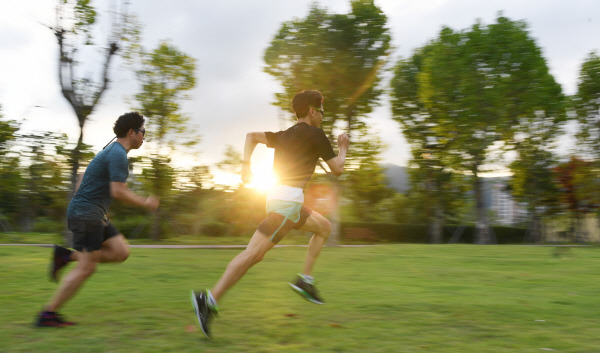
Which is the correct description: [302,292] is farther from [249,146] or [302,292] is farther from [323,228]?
[249,146]

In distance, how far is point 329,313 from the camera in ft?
17.8

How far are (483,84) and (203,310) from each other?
78.0ft

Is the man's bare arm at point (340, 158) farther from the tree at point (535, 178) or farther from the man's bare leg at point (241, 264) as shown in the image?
the tree at point (535, 178)

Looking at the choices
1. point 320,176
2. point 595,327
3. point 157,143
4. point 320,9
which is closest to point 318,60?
point 320,9

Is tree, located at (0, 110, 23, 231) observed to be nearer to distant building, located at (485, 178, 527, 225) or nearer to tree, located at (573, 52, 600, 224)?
distant building, located at (485, 178, 527, 225)

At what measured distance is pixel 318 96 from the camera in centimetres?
509

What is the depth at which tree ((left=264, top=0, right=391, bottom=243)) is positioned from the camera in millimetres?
20453

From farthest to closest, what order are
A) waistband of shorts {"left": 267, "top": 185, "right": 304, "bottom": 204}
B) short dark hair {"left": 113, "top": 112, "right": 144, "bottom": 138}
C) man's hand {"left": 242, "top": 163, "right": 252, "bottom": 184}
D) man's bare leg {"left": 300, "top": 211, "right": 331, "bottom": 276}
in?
man's bare leg {"left": 300, "top": 211, "right": 331, "bottom": 276}
short dark hair {"left": 113, "top": 112, "right": 144, "bottom": 138}
man's hand {"left": 242, "top": 163, "right": 252, "bottom": 184}
waistband of shorts {"left": 267, "top": 185, "right": 304, "bottom": 204}

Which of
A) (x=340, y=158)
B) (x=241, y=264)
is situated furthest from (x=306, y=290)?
(x=340, y=158)

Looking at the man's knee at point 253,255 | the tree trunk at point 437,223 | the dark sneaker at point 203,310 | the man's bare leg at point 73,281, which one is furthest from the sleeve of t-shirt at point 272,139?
the tree trunk at point 437,223

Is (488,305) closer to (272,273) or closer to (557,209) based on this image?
(272,273)

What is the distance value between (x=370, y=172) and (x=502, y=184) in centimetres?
1492

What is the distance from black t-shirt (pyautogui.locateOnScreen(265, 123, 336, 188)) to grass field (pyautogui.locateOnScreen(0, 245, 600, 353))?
127 cm

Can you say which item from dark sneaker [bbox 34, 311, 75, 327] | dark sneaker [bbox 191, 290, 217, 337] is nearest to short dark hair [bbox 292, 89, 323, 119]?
dark sneaker [bbox 191, 290, 217, 337]
